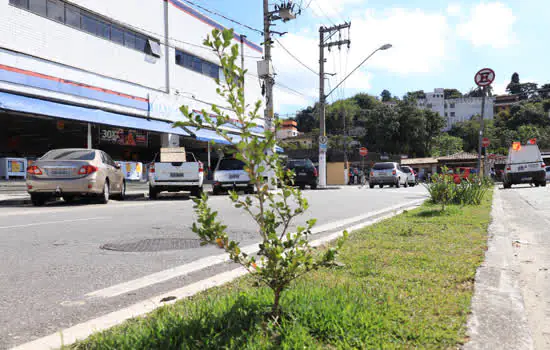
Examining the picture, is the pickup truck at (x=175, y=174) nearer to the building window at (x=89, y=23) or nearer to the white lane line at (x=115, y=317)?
the building window at (x=89, y=23)

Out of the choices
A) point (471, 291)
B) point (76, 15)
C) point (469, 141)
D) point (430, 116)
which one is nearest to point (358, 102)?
point (469, 141)

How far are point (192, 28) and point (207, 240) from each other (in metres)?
25.8

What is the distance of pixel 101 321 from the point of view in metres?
2.59

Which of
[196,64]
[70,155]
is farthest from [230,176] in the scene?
[196,64]

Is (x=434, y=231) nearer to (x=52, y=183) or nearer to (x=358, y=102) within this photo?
(x=52, y=183)

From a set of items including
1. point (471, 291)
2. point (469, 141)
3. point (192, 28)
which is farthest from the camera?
point (469, 141)

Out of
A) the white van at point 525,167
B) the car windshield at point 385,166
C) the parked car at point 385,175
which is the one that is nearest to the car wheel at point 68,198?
the parked car at point 385,175

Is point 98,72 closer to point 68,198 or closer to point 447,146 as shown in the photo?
point 68,198

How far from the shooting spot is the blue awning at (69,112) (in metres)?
13.7

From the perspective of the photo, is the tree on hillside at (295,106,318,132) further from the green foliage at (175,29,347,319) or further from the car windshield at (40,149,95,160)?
the green foliage at (175,29,347,319)

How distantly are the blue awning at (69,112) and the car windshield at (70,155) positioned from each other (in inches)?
109

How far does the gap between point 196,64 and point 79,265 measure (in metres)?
24.2

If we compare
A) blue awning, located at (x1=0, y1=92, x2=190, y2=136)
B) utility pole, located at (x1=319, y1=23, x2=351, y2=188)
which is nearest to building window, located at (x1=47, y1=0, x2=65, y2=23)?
blue awning, located at (x1=0, y1=92, x2=190, y2=136)

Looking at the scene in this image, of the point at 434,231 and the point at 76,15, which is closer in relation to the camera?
the point at 434,231
